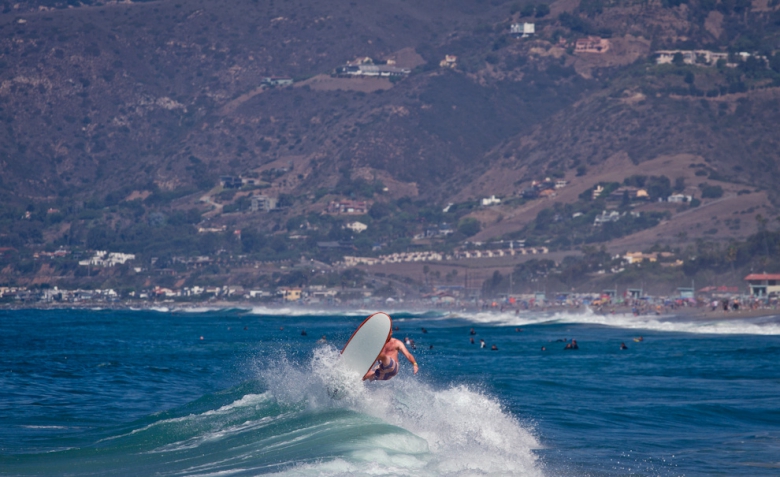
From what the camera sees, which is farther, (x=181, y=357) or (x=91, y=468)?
(x=181, y=357)

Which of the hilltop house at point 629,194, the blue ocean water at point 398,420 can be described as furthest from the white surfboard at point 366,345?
the hilltop house at point 629,194

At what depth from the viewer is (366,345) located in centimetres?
1745

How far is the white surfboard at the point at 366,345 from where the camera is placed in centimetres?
1728

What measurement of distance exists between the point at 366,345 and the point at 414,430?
163 cm

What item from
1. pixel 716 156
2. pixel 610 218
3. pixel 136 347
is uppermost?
pixel 716 156

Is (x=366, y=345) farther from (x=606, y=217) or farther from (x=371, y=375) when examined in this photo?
(x=606, y=217)

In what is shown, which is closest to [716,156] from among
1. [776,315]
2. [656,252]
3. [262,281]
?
[656,252]

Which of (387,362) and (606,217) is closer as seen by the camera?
(387,362)

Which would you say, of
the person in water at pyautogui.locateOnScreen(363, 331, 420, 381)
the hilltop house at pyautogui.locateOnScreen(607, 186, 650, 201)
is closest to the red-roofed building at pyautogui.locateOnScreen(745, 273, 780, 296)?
the hilltop house at pyautogui.locateOnScreen(607, 186, 650, 201)

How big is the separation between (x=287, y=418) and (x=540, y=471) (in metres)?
5.51

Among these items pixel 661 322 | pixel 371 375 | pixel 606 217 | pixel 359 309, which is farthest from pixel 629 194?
pixel 371 375

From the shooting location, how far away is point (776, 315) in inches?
2618

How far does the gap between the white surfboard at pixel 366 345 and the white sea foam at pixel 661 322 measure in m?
41.7

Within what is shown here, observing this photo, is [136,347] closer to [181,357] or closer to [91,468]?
[181,357]
